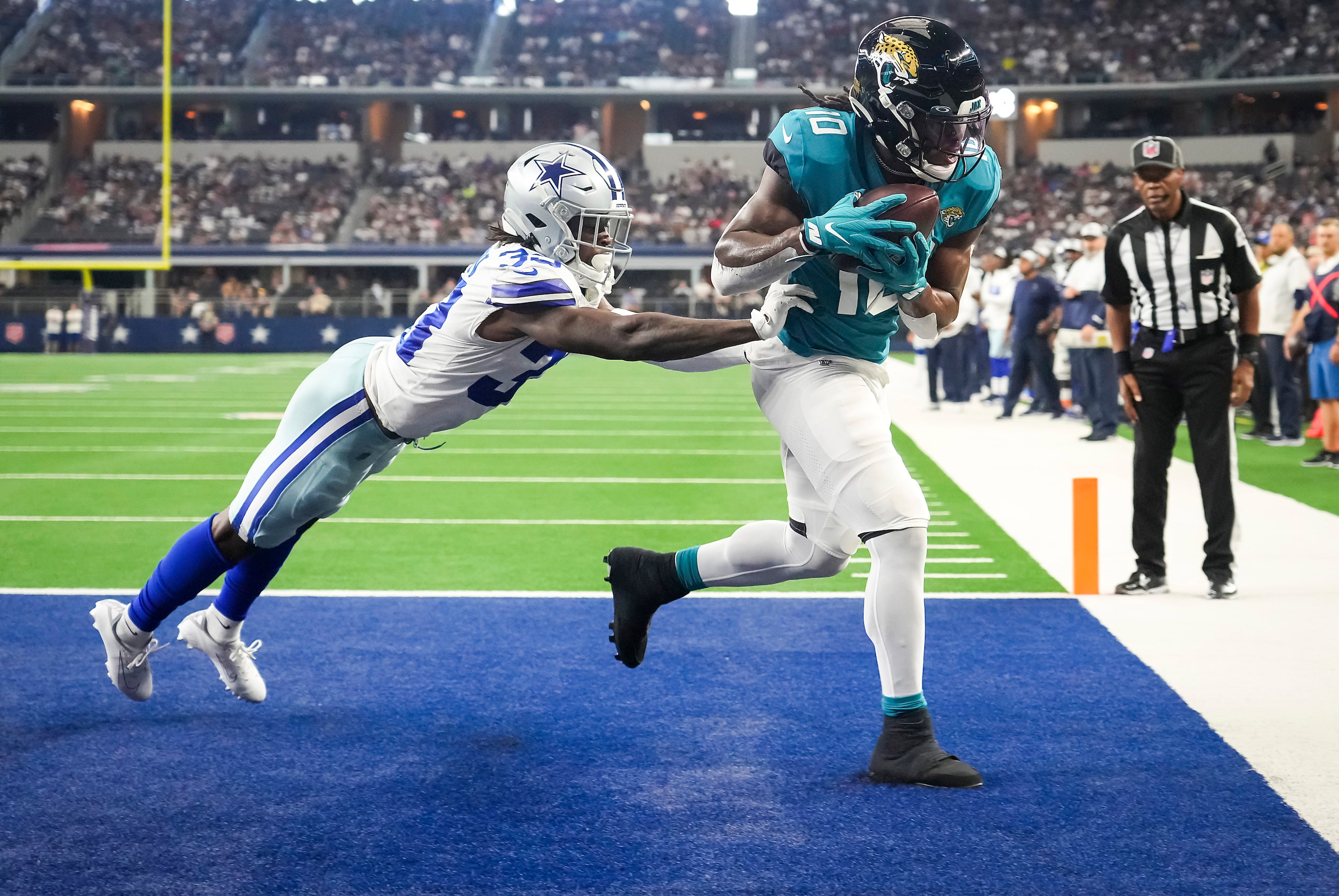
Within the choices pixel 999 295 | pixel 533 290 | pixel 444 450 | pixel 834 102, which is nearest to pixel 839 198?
pixel 834 102

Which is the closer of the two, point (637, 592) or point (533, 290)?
point (533, 290)

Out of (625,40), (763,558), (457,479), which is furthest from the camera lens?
(625,40)

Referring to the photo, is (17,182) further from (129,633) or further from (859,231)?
(859,231)

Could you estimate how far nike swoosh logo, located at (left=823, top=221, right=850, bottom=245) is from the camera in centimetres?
303

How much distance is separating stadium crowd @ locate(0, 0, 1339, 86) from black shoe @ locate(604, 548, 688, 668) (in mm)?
42914

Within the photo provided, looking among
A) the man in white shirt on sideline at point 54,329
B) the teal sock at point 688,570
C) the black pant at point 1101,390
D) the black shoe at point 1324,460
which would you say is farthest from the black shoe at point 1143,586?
the man in white shirt on sideline at point 54,329

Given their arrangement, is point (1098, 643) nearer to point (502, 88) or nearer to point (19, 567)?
point (19, 567)

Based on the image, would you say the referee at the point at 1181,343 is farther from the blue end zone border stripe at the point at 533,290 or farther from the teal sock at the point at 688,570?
the blue end zone border stripe at the point at 533,290

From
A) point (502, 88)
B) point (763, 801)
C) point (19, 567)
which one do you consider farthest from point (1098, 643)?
point (502, 88)

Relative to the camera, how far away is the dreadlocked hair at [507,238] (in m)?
3.78

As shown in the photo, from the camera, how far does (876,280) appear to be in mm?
3215

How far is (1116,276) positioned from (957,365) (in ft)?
32.6

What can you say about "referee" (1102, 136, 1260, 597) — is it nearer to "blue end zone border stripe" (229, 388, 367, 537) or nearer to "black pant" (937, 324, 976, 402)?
"blue end zone border stripe" (229, 388, 367, 537)

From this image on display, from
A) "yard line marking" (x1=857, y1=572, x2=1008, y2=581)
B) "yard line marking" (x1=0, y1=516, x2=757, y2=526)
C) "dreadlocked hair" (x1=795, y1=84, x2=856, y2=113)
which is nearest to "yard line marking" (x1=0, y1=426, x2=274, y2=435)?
"yard line marking" (x1=0, y1=516, x2=757, y2=526)
